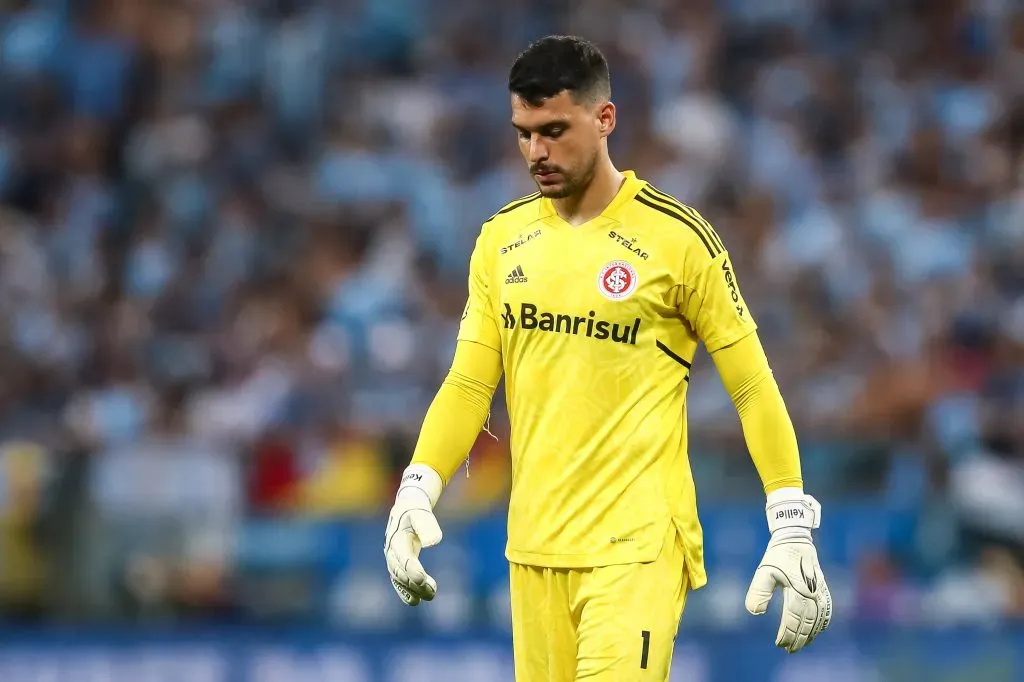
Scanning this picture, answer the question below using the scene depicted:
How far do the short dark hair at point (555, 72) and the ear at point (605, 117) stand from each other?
0.05 m

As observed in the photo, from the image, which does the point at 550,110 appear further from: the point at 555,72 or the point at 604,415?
the point at 604,415

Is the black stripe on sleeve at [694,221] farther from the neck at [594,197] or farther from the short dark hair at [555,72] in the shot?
the short dark hair at [555,72]

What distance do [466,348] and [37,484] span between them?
4495 millimetres

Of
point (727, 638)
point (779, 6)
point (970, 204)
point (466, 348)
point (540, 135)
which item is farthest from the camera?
point (779, 6)

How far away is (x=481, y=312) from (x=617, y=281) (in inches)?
19.6

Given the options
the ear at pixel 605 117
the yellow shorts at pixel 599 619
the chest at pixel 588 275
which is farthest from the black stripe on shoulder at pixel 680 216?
the yellow shorts at pixel 599 619

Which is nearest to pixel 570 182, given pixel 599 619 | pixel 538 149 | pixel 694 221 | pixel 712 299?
pixel 538 149

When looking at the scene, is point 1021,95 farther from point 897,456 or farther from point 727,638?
point 727,638

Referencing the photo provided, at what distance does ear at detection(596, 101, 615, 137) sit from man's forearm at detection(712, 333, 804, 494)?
2.42ft

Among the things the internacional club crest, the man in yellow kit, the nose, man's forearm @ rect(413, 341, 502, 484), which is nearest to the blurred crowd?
man's forearm @ rect(413, 341, 502, 484)

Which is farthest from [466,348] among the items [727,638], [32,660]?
[32,660]

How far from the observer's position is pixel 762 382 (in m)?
4.71

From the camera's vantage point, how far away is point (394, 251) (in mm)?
11672

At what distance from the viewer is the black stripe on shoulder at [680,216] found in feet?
15.6
